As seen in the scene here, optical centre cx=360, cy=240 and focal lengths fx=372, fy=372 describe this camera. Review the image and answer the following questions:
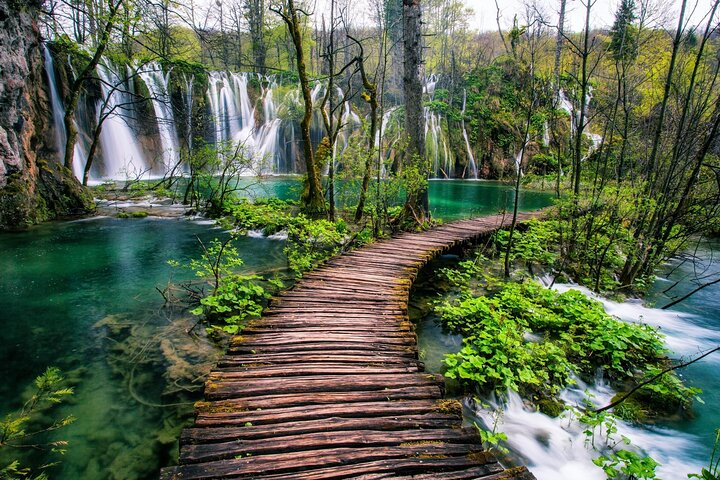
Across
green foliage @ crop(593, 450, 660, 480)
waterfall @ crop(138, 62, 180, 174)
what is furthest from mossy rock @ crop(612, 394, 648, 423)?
waterfall @ crop(138, 62, 180, 174)

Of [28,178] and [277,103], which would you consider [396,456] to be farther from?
[277,103]

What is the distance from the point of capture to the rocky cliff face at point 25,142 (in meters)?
10.3

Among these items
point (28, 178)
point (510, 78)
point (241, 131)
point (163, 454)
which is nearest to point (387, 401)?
point (163, 454)

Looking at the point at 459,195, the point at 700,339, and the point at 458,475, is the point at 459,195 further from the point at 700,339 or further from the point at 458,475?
the point at 458,475

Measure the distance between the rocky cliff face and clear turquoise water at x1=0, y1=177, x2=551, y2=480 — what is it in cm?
115

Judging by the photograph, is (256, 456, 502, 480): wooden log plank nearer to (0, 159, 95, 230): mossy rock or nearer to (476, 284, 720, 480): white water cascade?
(476, 284, 720, 480): white water cascade

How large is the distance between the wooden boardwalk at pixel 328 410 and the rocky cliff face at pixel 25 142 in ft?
34.6

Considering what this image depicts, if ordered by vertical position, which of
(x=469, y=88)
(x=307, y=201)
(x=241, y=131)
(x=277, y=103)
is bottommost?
(x=307, y=201)

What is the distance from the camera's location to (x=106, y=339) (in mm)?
5512

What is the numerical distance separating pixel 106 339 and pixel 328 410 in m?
4.36

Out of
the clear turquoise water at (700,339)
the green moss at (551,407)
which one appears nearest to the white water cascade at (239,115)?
the clear turquoise water at (700,339)

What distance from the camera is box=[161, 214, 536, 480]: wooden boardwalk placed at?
95.0 inches

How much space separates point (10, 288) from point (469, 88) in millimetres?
32123

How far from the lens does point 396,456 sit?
2512 millimetres
